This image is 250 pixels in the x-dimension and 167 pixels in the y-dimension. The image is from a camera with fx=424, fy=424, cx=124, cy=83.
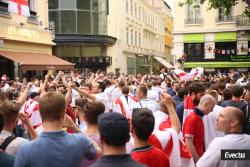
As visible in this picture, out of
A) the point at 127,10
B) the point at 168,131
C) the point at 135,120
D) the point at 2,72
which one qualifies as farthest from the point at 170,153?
the point at 127,10

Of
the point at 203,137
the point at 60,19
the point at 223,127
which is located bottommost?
the point at 203,137

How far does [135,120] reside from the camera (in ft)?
12.7

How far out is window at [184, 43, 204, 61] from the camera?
36.1 metres

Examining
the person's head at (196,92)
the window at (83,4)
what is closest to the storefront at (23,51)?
the window at (83,4)

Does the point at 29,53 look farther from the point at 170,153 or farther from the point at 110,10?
the point at 170,153

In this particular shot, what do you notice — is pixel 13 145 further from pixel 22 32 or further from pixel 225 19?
pixel 225 19

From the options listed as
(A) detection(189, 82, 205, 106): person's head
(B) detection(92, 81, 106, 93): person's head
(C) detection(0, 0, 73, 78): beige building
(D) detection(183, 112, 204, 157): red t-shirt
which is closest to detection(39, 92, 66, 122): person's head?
(D) detection(183, 112, 204, 157): red t-shirt

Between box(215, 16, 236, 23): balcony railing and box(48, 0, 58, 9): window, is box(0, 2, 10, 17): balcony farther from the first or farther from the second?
box(215, 16, 236, 23): balcony railing

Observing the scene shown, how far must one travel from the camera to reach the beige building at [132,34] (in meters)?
41.8

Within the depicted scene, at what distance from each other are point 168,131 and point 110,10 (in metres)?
37.8

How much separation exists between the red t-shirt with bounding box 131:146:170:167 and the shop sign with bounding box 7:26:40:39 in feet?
66.1

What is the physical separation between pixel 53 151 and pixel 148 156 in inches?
33.6

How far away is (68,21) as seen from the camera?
37031 millimetres

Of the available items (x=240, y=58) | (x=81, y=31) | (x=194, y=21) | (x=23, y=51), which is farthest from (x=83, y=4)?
(x=240, y=58)
